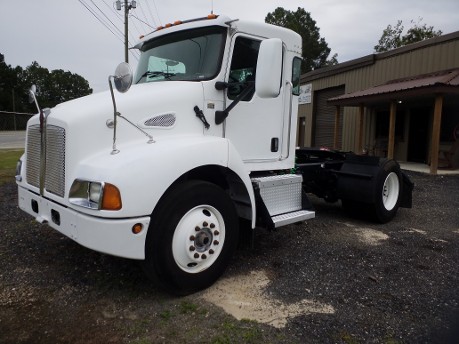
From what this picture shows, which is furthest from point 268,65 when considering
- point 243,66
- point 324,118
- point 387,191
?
point 324,118

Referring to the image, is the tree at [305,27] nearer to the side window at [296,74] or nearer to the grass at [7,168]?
the grass at [7,168]

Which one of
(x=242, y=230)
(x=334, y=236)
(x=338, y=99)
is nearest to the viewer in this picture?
(x=242, y=230)

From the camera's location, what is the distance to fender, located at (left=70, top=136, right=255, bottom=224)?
8.72 ft

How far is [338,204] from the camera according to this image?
7332mm

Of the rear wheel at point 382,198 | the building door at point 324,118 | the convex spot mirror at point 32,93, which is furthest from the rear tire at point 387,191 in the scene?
the building door at point 324,118

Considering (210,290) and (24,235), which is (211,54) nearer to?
(210,290)

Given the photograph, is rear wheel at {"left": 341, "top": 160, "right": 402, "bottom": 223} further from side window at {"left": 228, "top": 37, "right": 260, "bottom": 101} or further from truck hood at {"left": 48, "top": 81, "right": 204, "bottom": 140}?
truck hood at {"left": 48, "top": 81, "right": 204, "bottom": 140}

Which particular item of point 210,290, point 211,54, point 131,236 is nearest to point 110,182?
point 131,236

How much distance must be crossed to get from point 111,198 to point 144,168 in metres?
0.32

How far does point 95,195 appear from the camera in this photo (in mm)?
2688

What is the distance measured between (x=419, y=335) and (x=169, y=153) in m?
2.31

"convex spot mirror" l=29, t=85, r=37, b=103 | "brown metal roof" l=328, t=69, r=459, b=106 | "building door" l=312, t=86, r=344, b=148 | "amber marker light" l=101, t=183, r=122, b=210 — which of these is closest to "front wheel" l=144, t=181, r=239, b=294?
"amber marker light" l=101, t=183, r=122, b=210

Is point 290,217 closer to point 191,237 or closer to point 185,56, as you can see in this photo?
point 191,237

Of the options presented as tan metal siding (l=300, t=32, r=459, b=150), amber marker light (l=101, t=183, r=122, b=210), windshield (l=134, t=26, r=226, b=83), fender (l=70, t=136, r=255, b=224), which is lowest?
amber marker light (l=101, t=183, r=122, b=210)
